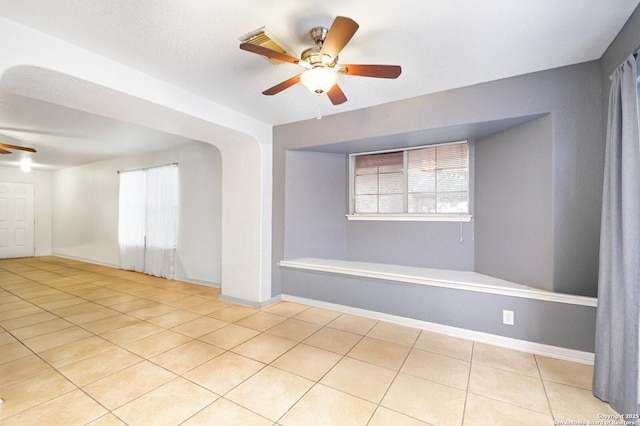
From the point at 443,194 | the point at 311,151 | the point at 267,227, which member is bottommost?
the point at 267,227

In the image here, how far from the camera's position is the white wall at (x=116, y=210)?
4.81m

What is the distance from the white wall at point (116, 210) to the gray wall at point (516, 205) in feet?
12.8

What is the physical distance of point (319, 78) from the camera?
72.6 inches

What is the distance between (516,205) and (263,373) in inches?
110

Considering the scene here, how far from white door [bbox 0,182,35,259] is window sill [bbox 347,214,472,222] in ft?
30.4

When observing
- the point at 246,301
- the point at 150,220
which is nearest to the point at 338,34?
the point at 246,301

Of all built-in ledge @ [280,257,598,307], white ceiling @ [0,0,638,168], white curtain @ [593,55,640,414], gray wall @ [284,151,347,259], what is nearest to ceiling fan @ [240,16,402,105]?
white ceiling @ [0,0,638,168]

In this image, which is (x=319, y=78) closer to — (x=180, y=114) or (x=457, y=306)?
(x=180, y=114)

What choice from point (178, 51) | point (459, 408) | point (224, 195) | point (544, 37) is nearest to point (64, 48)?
point (178, 51)

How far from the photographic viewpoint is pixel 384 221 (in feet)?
12.6

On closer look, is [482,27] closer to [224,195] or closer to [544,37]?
[544,37]

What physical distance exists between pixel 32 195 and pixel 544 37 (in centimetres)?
1134

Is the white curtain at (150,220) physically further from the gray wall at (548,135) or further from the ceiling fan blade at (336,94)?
the ceiling fan blade at (336,94)

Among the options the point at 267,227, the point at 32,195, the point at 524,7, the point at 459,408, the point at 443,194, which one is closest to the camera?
Result: the point at 524,7
